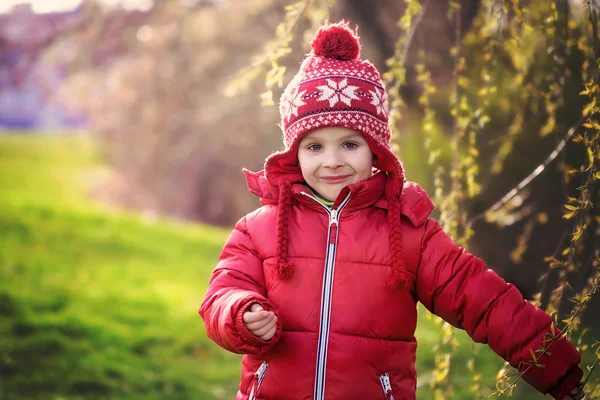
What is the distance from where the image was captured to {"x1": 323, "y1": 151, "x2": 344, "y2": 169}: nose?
2.00 meters

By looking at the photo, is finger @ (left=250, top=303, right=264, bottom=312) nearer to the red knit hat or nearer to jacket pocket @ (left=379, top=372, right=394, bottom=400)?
the red knit hat

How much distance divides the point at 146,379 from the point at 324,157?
2.46 m

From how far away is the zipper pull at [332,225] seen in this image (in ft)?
6.46

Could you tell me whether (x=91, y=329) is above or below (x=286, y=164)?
below

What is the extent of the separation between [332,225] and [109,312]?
11.1ft

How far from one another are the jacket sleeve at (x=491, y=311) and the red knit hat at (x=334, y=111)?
14 cm

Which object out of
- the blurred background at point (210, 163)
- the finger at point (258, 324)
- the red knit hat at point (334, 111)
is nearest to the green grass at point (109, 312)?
the blurred background at point (210, 163)

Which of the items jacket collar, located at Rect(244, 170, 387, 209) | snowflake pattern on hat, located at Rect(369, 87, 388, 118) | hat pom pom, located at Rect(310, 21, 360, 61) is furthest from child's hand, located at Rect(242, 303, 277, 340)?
hat pom pom, located at Rect(310, 21, 360, 61)

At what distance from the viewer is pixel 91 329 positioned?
4.43 meters

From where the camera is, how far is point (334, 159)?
2.01 metres

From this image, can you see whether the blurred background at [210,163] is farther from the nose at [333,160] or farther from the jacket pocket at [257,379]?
the jacket pocket at [257,379]

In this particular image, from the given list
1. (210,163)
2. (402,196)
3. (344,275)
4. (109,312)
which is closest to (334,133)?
(402,196)

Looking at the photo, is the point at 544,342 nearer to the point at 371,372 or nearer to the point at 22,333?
the point at 371,372

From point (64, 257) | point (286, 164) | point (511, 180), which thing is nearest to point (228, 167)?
point (64, 257)
